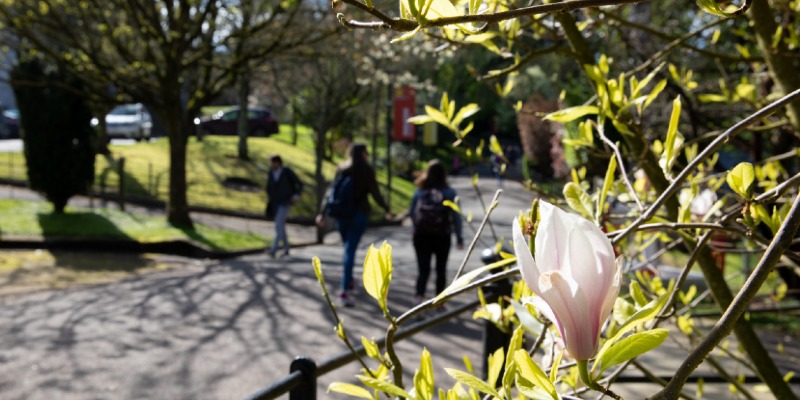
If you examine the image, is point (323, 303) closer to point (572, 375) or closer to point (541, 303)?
point (572, 375)

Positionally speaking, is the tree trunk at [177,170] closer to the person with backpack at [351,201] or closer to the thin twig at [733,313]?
the person with backpack at [351,201]

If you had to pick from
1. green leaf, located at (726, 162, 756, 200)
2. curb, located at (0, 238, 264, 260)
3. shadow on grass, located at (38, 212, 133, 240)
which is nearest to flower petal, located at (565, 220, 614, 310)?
green leaf, located at (726, 162, 756, 200)

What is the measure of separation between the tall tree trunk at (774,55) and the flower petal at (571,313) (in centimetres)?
165

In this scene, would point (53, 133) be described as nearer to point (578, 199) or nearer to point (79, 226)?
point (79, 226)

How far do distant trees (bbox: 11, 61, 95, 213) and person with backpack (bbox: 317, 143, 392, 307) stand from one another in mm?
7795

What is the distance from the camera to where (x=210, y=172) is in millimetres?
25844

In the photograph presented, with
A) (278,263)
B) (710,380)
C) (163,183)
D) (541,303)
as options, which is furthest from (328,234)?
(541,303)

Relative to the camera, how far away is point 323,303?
32.3ft

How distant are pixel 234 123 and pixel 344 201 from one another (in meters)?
30.3

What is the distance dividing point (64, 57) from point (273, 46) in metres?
3.65

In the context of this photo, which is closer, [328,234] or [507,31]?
[507,31]

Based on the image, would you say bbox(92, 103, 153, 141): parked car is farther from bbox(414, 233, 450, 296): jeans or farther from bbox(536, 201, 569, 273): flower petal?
bbox(536, 201, 569, 273): flower petal

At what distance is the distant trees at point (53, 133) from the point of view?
1533 cm

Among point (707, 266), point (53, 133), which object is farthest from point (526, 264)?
point (53, 133)
